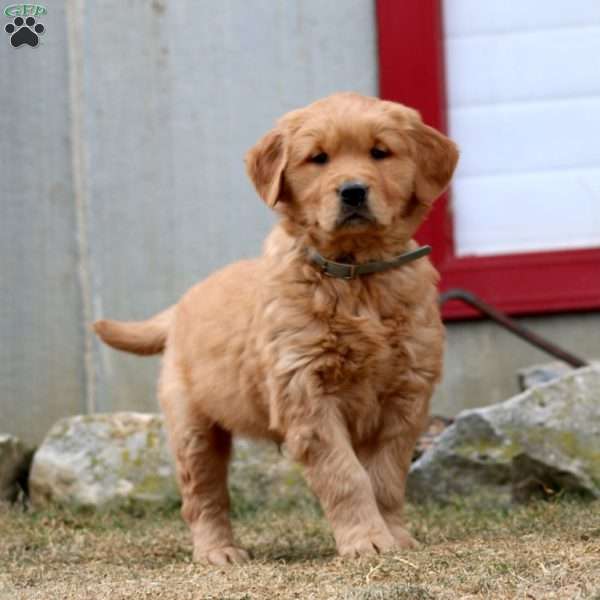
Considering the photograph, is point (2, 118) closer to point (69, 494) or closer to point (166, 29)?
point (166, 29)

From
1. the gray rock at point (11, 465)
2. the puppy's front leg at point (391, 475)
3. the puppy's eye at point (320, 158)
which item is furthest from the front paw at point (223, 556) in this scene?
the gray rock at point (11, 465)

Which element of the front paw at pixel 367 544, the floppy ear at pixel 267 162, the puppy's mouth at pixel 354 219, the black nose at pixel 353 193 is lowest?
the front paw at pixel 367 544

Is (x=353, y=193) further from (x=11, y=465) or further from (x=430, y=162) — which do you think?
(x=11, y=465)

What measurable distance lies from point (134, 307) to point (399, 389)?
120 inches

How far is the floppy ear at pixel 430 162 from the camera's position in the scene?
517 cm

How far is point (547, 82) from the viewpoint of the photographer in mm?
7914

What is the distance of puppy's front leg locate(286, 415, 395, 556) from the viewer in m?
4.88

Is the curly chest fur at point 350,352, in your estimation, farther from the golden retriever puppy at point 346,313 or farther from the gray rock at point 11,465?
the gray rock at point 11,465

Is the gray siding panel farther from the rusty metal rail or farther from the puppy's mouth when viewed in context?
the puppy's mouth

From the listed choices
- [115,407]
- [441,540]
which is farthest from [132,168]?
[441,540]

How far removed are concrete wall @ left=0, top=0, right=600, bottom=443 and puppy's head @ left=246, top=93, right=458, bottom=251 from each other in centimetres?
265

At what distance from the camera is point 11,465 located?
7449mm

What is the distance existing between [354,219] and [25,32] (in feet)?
11.6

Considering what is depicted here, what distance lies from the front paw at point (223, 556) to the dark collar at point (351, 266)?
3.76ft
